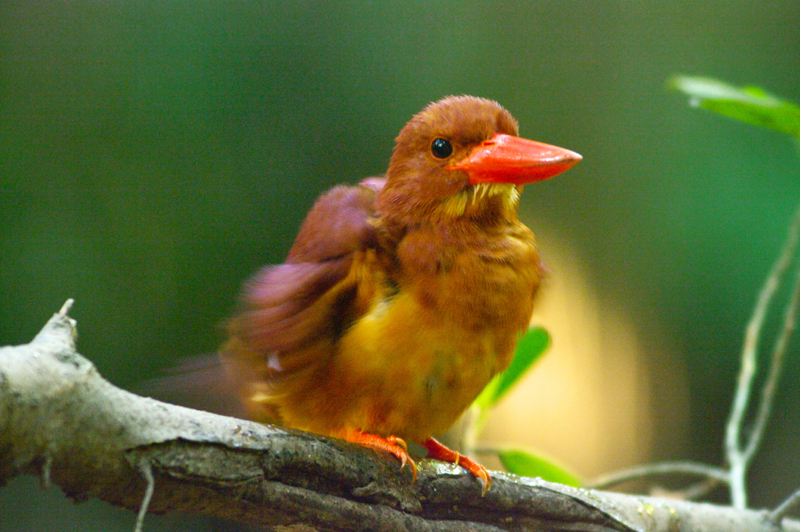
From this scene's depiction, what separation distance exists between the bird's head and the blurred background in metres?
1.06

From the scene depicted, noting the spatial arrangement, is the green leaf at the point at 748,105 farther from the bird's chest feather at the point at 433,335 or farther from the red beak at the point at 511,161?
the bird's chest feather at the point at 433,335

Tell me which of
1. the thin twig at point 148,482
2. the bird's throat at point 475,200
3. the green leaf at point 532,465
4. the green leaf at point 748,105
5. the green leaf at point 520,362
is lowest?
the green leaf at point 532,465

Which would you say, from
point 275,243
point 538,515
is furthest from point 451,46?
point 538,515

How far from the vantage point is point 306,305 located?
4.10 ft

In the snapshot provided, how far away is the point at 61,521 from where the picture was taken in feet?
6.99

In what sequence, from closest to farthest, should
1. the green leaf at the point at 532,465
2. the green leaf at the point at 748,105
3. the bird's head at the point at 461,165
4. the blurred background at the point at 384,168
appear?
the bird's head at the point at 461,165, the green leaf at the point at 748,105, the green leaf at the point at 532,465, the blurred background at the point at 384,168

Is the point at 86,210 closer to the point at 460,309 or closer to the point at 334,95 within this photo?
the point at 334,95

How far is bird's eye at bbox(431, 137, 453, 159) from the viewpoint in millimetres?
1393

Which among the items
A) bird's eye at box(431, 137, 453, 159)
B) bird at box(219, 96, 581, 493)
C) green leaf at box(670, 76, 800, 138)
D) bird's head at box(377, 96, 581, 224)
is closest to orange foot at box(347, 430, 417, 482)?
bird at box(219, 96, 581, 493)

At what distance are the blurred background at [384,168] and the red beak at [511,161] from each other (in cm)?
114

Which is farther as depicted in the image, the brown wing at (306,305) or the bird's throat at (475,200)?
the bird's throat at (475,200)

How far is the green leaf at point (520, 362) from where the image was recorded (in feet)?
6.00

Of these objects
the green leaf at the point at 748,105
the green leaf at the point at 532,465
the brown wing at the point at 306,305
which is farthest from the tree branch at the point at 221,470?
the green leaf at the point at 748,105

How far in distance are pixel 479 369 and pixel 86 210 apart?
1.46 m
